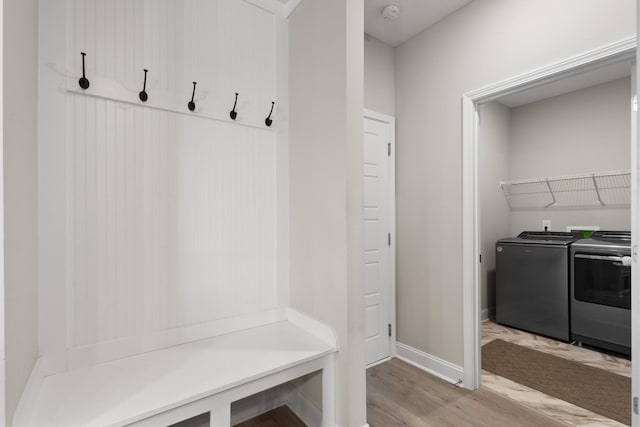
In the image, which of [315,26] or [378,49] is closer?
[315,26]

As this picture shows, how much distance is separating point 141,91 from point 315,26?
949mm

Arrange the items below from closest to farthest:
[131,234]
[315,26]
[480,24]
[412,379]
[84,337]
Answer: [84,337] < [131,234] < [315,26] < [480,24] < [412,379]

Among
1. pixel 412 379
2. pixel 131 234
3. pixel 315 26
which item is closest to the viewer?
pixel 131 234

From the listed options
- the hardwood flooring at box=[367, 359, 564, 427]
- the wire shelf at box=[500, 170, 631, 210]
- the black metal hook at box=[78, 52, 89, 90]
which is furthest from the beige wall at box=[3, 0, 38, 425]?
the wire shelf at box=[500, 170, 631, 210]

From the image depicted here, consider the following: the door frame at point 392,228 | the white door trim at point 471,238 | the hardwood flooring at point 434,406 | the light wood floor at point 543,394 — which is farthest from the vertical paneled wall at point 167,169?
the light wood floor at point 543,394

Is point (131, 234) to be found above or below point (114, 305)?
above

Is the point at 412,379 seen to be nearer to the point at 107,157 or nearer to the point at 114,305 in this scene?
the point at 114,305

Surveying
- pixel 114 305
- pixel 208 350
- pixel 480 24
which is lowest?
pixel 208 350

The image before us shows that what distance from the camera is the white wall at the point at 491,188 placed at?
3.61 meters

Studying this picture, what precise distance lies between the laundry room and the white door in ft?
2.58

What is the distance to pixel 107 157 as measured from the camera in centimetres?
133

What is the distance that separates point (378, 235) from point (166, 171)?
1678 millimetres

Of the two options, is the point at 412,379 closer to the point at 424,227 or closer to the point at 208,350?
the point at 424,227

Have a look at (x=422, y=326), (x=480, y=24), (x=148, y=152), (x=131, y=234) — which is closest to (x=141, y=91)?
(x=148, y=152)
